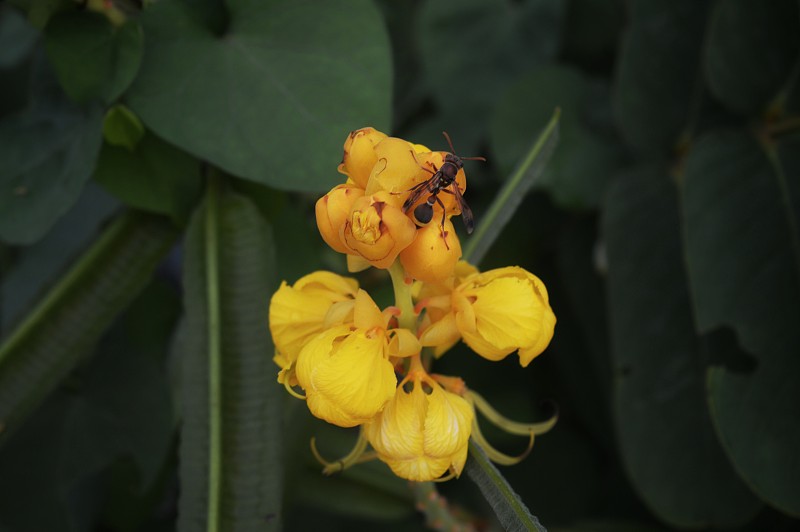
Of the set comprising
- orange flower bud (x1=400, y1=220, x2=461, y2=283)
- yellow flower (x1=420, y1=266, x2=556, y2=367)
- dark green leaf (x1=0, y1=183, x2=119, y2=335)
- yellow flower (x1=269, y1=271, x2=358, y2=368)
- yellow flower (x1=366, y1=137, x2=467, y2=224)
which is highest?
yellow flower (x1=366, y1=137, x2=467, y2=224)

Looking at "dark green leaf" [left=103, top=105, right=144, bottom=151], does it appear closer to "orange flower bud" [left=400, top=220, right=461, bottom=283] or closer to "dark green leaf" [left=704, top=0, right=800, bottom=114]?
"orange flower bud" [left=400, top=220, right=461, bottom=283]

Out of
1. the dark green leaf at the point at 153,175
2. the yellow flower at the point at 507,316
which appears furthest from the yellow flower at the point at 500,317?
the dark green leaf at the point at 153,175

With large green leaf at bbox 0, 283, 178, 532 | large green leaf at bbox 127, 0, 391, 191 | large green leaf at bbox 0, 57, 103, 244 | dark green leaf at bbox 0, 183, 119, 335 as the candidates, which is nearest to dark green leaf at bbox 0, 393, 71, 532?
large green leaf at bbox 0, 283, 178, 532

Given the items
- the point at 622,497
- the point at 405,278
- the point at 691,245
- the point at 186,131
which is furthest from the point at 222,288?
the point at 622,497

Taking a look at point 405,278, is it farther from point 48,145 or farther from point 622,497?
point 622,497

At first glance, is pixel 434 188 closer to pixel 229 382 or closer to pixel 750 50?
pixel 229 382

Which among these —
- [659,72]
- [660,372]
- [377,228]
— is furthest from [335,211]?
[659,72]

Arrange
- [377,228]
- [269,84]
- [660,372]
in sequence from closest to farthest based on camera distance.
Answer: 1. [377,228]
2. [269,84]
3. [660,372]
